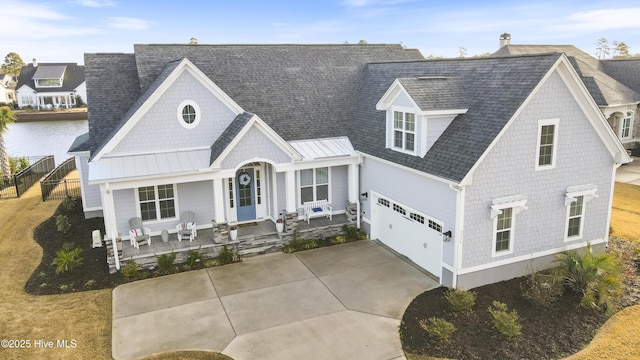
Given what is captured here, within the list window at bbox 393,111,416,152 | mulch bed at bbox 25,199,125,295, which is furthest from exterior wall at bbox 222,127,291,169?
mulch bed at bbox 25,199,125,295

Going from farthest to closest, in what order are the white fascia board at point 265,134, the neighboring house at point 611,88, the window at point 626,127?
the window at point 626,127, the neighboring house at point 611,88, the white fascia board at point 265,134

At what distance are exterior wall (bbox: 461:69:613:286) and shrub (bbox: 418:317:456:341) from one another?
8.32 ft

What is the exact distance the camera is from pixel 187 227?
1655 centimetres

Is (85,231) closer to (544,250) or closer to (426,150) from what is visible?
(426,150)

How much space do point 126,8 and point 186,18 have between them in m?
3.96

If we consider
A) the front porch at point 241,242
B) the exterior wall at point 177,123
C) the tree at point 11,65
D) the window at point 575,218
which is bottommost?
the front porch at point 241,242

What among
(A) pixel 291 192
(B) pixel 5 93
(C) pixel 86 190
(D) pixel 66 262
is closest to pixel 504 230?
(A) pixel 291 192

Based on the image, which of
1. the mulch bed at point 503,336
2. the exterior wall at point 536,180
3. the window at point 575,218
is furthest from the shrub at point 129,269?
the window at point 575,218

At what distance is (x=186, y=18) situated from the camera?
28125 millimetres

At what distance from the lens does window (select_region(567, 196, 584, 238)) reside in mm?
14547

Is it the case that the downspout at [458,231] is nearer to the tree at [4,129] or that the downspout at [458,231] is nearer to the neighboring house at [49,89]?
the tree at [4,129]

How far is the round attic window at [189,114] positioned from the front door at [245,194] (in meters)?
2.63

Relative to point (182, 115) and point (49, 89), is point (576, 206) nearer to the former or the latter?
point (182, 115)

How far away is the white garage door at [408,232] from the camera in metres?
14.2
